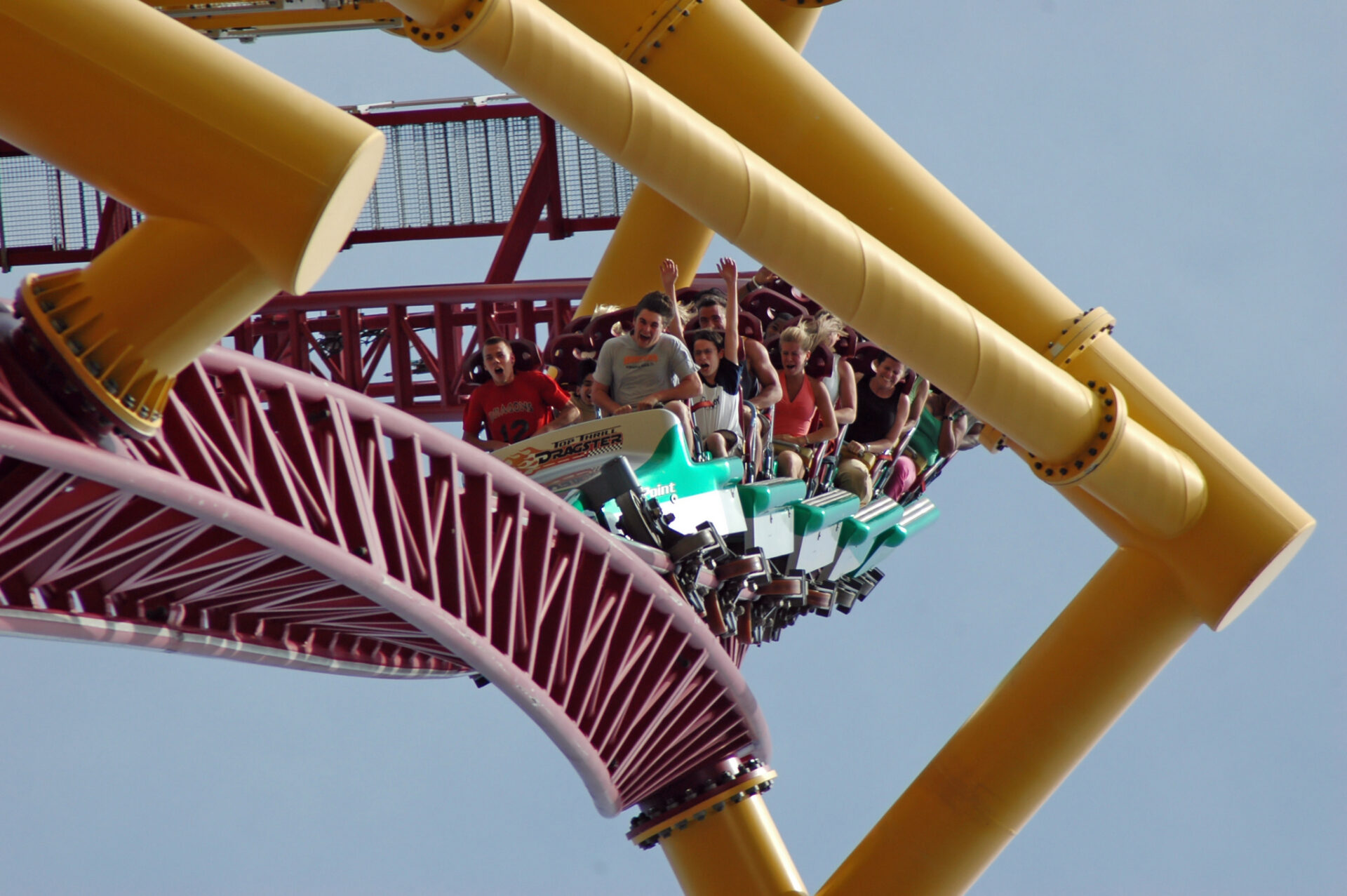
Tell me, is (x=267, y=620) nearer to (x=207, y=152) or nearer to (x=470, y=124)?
(x=207, y=152)

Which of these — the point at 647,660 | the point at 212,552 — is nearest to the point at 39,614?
the point at 212,552

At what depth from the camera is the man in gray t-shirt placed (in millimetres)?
10547

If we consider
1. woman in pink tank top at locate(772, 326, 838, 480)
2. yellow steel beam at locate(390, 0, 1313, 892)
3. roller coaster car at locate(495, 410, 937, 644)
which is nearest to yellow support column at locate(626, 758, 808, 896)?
yellow steel beam at locate(390, 0, 1313, 892)

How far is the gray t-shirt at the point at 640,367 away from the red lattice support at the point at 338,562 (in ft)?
3.10

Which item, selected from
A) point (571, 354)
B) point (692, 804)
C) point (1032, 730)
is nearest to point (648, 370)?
point (571, 354)

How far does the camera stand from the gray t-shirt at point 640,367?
1072cm

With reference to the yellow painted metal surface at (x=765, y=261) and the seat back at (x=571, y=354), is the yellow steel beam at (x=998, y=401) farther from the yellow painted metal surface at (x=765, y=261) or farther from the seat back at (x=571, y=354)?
the seat back at (x=571, y=354)

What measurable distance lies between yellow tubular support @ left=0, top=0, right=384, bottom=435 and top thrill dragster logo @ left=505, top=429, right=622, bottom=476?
5.35 meters

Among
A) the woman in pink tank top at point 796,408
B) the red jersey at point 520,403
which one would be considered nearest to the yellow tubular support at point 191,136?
the red jersey at point 520,403

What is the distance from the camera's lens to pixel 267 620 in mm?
10445

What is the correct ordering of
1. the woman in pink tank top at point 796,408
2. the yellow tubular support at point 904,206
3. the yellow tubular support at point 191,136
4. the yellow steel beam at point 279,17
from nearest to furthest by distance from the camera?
the yellow tubular support at point 191,136
the yellow tubular support at point 904,206
the woman in pink tank top at point 796,408
the yellow steel beam at point 279,17

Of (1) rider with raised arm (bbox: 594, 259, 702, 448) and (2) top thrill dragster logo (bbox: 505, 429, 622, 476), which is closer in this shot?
(2) top thrill dragster logo (bbox: 505, 429, 622, 476)

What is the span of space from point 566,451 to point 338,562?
2.51 metres

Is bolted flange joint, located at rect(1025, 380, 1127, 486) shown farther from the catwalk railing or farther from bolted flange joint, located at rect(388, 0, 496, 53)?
the catwalk railing
